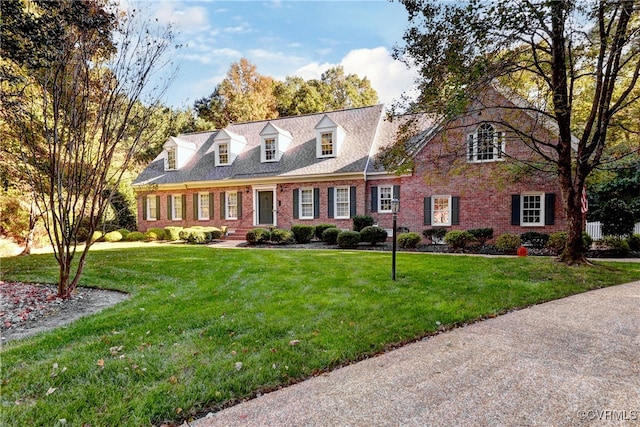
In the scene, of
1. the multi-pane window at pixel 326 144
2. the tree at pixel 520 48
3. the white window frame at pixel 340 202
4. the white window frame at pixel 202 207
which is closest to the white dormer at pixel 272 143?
the multi-pane window at pixel 326 144

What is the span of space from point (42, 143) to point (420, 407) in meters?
9.55

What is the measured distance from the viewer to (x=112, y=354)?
3270 mm

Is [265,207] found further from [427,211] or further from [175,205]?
[427,211]

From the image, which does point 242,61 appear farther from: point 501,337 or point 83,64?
point 501,337

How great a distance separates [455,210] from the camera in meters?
13.7

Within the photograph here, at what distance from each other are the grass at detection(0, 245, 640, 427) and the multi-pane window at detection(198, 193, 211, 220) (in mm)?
10550

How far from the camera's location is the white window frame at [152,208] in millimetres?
19766

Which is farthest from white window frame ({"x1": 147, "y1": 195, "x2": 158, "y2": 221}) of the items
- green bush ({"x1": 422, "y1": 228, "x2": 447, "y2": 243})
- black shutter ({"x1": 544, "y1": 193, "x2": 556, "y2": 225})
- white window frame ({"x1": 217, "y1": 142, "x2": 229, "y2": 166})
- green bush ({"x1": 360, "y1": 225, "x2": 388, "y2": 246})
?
black shutter ({"x1": 544, "y1": 193, "x2": 556, "y2": 225})

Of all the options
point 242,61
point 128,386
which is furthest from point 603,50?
point 242,61

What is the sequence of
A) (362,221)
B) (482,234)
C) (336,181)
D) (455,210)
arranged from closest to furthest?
(482,234)
(455,210)
(362,221)
(336,181)

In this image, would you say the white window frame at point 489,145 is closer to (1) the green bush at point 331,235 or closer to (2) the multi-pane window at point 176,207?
(1) the green bush at point 331,235

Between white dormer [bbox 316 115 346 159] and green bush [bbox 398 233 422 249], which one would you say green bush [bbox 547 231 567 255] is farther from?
white dormer [bbox 316 115 346 159]

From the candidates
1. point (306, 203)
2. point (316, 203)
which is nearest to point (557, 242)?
point (316, 203)

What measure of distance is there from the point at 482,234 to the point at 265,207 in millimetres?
10175
